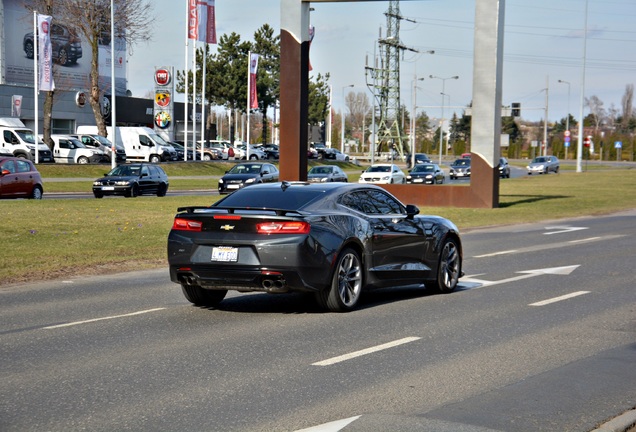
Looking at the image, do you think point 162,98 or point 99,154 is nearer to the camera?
point 99,154

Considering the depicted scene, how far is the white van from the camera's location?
62.3 m

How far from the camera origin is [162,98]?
7181cm

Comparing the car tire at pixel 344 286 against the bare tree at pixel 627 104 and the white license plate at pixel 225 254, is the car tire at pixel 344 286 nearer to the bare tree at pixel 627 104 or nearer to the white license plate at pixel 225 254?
the white license plate at pixel 225 254

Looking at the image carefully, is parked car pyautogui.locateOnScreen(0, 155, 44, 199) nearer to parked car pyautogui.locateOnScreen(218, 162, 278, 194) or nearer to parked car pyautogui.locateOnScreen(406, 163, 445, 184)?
parked car pyautogui.locateOnScreen(218, 162, 278, 194)

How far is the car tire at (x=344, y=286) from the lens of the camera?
10719 millimetres

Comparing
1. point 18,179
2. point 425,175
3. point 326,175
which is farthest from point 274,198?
point 425,175

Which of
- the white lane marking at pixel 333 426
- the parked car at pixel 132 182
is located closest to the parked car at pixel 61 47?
the parked car at pixel 132 182

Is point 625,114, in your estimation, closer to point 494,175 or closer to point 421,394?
point 494,175

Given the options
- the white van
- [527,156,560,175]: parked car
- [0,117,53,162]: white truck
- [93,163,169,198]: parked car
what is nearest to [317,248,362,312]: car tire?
[93,163,169,198]: parked car

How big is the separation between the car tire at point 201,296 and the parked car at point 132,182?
26.4 metres

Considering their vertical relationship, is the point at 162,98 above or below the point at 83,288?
above

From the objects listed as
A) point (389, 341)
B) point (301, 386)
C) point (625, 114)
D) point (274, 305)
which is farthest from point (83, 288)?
point (625, 114)

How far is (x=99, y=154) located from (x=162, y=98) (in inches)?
424

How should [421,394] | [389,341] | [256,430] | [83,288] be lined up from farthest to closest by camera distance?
[83,288] → [389,341] → [421,394] → [256,430]
